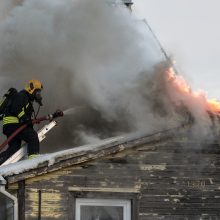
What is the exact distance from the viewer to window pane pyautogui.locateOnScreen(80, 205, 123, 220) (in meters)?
11.7

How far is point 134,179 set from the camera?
465 inches

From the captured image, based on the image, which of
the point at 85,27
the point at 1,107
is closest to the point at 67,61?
the point at 85,27

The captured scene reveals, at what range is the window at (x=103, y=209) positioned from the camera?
38.4 feet

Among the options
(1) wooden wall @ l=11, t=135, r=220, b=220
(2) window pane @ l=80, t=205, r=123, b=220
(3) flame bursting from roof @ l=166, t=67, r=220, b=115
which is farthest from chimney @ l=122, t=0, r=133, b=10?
(2) window pane @ l=80, t=205, r=123, b=220

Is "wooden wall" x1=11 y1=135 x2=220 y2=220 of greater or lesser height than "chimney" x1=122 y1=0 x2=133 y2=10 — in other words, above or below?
below

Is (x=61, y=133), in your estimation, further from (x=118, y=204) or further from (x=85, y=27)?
(x=118, y=204)

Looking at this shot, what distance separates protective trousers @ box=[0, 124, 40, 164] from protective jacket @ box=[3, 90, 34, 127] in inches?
4.4

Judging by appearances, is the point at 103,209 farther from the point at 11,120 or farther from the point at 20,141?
the point at 11,120

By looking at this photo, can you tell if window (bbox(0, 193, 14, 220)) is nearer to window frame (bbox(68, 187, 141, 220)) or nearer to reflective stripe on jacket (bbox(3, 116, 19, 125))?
window frame (bbox(68, 187, 141, 220))

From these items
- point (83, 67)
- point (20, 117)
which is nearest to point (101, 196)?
point (20, 117)

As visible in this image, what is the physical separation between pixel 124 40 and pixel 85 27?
1.18 m

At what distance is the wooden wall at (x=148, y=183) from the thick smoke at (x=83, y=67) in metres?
0.93

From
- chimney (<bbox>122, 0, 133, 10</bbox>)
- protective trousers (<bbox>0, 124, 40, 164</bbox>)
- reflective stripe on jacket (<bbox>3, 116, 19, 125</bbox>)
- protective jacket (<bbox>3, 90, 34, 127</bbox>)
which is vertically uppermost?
chimney (<bbox>122, 0, 133, 10</bbox>)

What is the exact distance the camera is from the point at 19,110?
1320 cm
